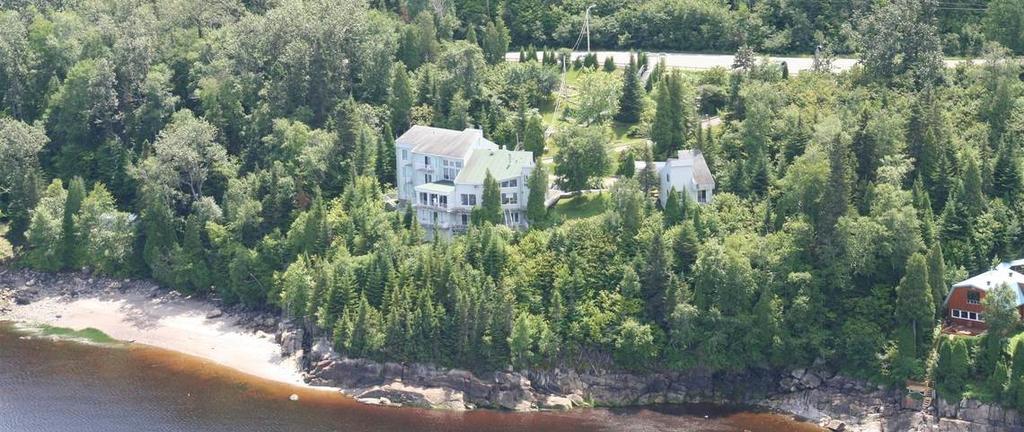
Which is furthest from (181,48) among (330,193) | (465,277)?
(465,277)

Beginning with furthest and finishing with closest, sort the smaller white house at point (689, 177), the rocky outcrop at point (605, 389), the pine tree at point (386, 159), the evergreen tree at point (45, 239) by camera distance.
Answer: the evergreen tree at point (45, 239)
the pine tree at point (386, 159)
the smaller white house at point (689, 177)
the rocky outcrop at point (605, 389)

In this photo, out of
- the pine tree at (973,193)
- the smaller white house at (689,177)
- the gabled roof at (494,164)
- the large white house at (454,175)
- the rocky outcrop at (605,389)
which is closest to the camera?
the rocky outcrop at (605,389)

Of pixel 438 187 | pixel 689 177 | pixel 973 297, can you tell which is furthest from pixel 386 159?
pixel 973 297

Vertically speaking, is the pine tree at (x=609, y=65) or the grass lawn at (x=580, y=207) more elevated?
the pine tree at (x=609, y=65)

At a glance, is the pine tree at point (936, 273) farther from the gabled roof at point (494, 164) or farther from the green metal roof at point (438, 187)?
the green metal roof at point (438, 187)

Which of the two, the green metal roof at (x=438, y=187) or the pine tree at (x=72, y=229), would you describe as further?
the pine tree at (x=72, y=229)

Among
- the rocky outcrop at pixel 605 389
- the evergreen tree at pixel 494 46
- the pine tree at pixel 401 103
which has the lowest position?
the rocky outcrop at pixel 605 389

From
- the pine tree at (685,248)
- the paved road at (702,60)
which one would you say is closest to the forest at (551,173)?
the pine tree at (685,248)

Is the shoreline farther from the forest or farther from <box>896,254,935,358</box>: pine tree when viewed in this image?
<box>896,254,935,358</box>: pine tree

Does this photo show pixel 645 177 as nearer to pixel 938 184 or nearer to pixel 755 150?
pixel 755 150
